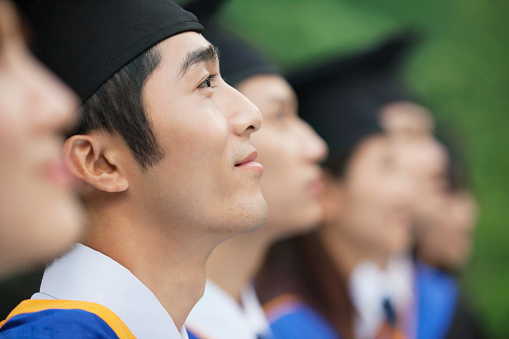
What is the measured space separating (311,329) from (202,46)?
220 cm

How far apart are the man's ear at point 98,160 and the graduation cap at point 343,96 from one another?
181cm

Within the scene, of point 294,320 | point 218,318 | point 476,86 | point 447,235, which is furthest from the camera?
point 476,86

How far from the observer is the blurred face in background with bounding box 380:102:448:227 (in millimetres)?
4195

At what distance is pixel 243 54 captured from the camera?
2561 millimetres

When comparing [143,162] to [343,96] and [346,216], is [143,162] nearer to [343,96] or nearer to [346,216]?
[343,96]

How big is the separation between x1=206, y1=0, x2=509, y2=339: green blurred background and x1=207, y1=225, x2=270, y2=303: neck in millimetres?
3699

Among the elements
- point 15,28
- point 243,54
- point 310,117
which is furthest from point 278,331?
point 15,28

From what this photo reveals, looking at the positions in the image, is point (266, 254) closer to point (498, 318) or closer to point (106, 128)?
point (106, 128)

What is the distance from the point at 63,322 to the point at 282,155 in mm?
1366

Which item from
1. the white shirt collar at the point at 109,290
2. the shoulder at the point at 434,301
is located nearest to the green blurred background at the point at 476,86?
the shoulder at the point at 434,301

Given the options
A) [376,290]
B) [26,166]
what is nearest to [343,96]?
[376,290]

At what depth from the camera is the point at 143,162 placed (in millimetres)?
1648

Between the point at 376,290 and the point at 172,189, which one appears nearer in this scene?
the point at 172,189

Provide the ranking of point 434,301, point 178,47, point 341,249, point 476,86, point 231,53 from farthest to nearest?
point 476,86, point 434,301, point 341,249, point 231,53, point 178,47
